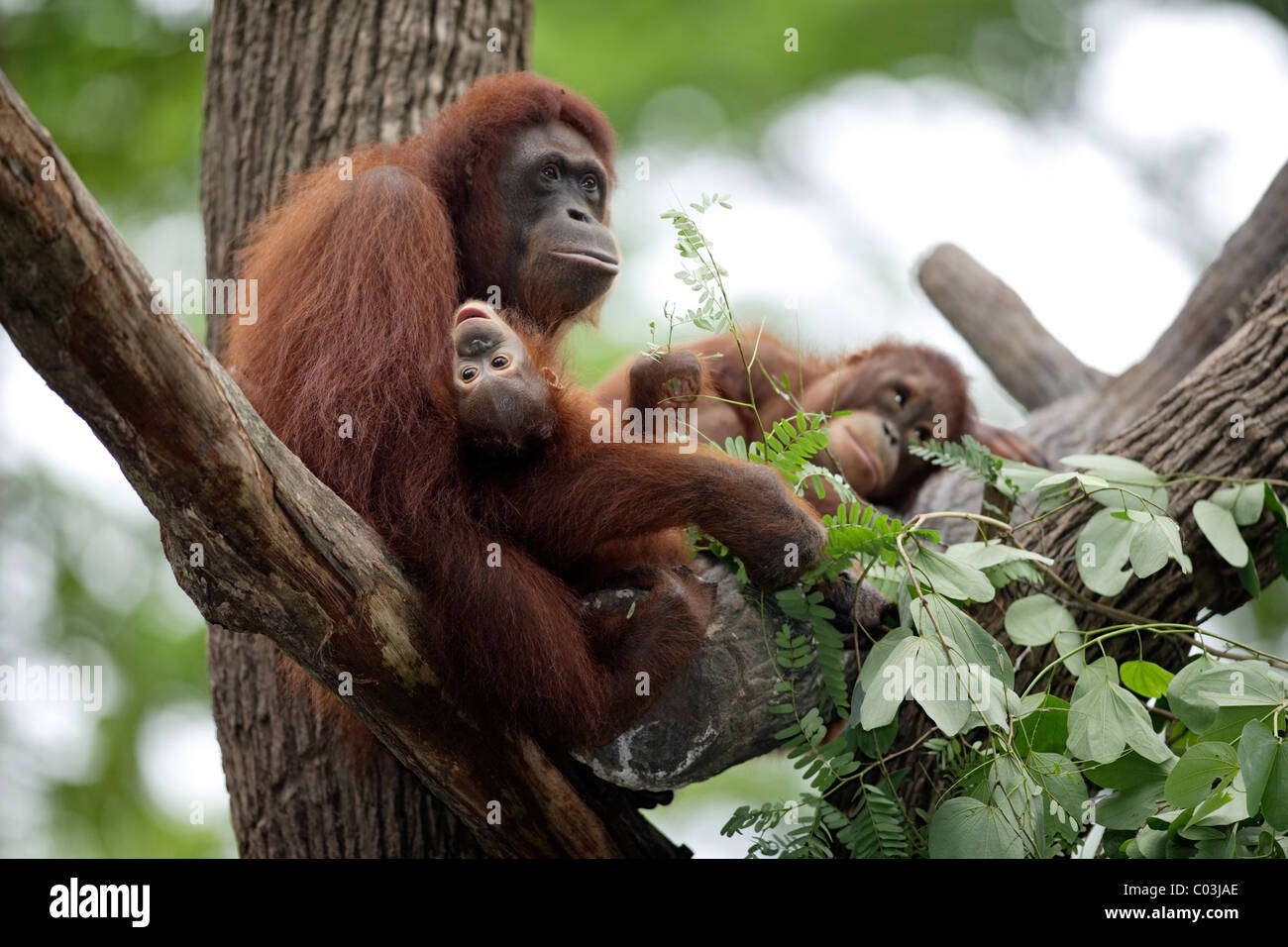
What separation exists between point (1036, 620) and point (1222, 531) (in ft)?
2.21

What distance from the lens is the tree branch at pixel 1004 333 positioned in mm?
7109

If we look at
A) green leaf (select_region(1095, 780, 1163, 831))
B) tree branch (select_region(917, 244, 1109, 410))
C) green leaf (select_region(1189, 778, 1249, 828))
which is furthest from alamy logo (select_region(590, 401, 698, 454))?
tree branch (select_region(917, 244, 1109, 410))

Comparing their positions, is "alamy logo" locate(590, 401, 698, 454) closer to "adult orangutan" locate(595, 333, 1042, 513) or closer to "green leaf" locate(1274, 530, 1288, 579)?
"adult orangutan" locate(595, 333, 1042, 513)

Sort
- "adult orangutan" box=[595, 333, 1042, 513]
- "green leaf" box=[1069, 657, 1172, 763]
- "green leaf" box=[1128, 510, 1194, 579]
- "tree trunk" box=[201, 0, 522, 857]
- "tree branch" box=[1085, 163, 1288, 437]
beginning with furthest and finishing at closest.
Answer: "tree branch" box=[1085, 163, 1288, 437] → "adult orangutan" box=[595, 333, 1042, 513] → "tree trunk" box=[201, 0, 522, 857] → "green leaf" box=[1128, 510, 1194, 579] → "green leaf" box=[1069, 657, 1172, 763]

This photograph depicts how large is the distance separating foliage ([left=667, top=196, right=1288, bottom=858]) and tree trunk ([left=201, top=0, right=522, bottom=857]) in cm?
201

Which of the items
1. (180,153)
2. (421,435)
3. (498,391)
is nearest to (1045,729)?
(498,391)

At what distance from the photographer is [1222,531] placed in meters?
3.91

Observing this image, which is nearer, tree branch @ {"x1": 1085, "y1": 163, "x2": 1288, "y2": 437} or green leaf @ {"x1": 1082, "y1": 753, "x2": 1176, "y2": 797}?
green leaf @ {"x1": 1082, "y1": 753, "x2": 1176, "y2": 797}

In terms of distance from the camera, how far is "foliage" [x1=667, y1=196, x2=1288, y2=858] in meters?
3.21

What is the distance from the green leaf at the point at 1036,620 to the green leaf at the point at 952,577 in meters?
0.40

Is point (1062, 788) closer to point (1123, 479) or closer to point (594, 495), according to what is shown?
point (1123, 479)

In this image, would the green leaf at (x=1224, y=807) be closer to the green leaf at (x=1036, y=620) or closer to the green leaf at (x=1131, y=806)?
the green leaf at (x=1131, y=806)
